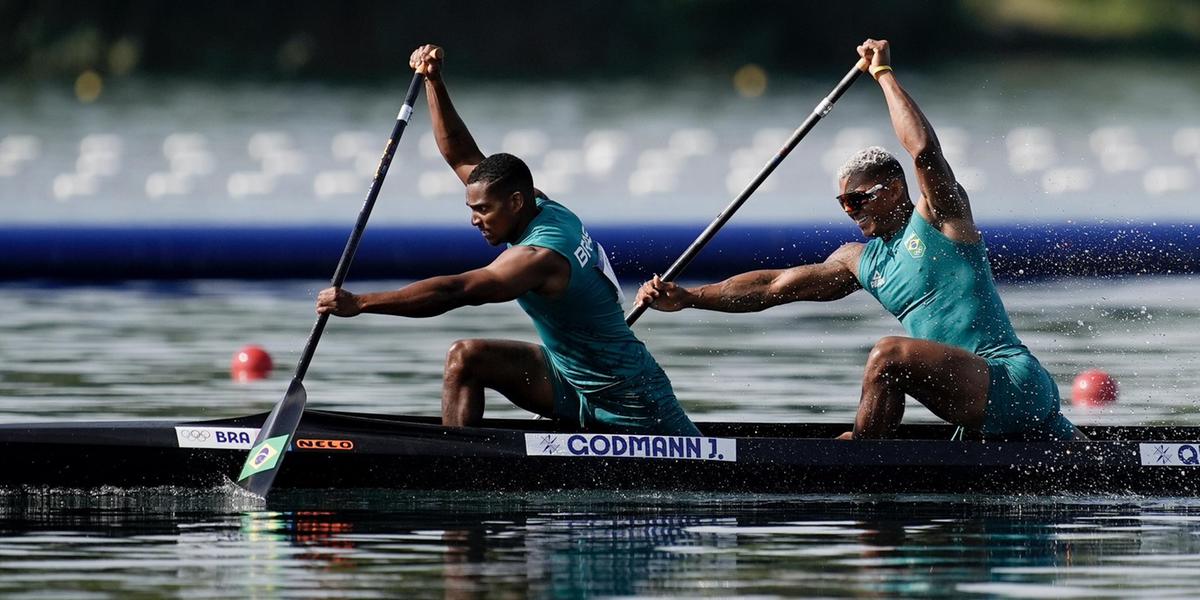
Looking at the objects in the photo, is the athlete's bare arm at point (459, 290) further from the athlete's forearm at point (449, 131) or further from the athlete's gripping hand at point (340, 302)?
the athlete's forearm at point (449, 131)

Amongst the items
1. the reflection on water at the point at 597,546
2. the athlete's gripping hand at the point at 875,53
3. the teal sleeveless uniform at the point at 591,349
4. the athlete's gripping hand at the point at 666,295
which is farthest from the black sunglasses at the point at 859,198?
the reflection on water at the point at 597,546

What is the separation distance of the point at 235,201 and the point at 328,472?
1570 inches

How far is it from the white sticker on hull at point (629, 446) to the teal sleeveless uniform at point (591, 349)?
11.0 inches

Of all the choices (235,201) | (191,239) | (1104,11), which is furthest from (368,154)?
(1104,11)

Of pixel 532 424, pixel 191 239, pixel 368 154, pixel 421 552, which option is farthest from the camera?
pixel 368 154

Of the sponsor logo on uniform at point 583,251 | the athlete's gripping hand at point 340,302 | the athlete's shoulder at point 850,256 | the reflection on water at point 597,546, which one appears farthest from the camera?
the athlete's shoulder at point 850,256

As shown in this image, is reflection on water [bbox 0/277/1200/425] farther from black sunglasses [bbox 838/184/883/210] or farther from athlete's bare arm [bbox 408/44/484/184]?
black sunglasses [bbox 838/184/883/210]

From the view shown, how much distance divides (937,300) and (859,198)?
59 cm

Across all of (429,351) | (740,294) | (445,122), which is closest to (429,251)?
(429,351)

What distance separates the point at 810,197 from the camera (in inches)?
1946

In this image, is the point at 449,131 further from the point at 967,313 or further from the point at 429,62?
the point at 967,313

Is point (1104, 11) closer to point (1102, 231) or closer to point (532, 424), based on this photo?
point (1102, 231)

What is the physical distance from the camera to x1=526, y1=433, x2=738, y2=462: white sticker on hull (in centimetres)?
1159

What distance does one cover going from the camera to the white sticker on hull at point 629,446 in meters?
11.6
